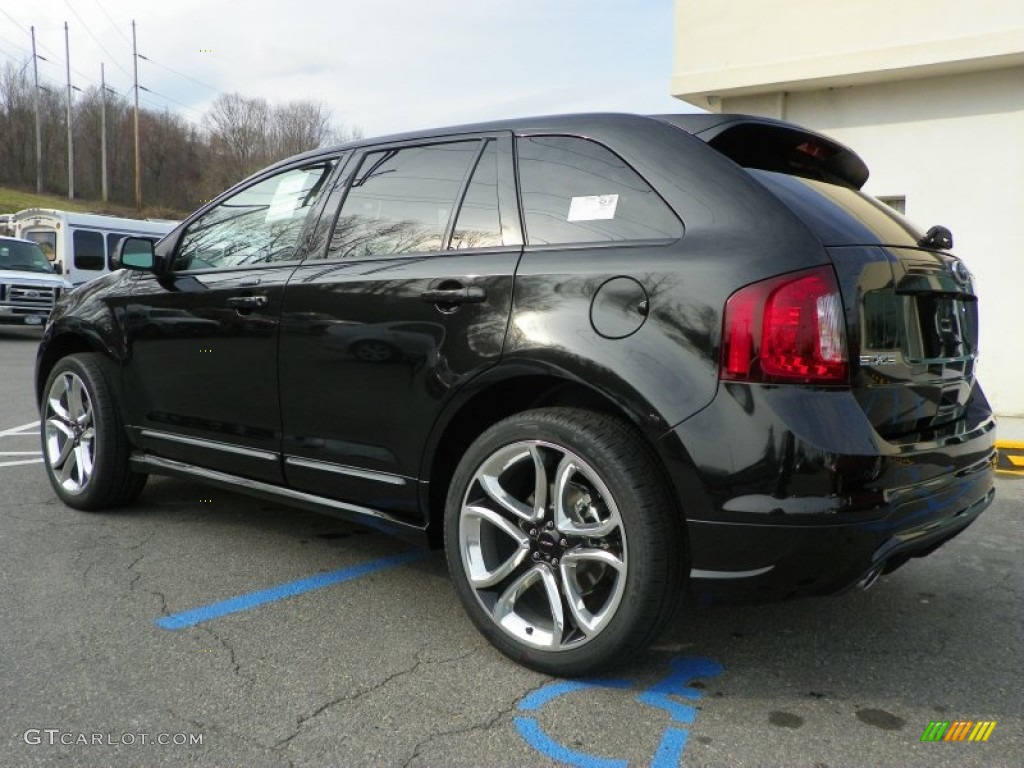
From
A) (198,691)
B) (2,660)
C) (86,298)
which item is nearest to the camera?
(198,691)

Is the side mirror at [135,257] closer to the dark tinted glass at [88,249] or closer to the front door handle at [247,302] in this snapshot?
the front door handle at [247,302]

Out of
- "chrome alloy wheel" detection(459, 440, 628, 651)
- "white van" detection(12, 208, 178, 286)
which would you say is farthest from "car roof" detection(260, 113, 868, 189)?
"white van" detection(12, 208, 178, 286)

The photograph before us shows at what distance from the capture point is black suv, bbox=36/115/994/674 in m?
2.34

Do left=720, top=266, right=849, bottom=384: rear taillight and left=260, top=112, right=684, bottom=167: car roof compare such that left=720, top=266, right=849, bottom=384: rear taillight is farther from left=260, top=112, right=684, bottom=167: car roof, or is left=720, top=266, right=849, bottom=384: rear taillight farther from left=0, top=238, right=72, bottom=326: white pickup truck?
left=0, top=238, right=72, bottom=326: white pickup truck

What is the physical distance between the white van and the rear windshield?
18.9m

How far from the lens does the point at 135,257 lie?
408 centimetres

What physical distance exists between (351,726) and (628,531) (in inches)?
36.2

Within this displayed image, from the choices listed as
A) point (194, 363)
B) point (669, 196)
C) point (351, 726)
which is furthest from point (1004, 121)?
point (351, 726)

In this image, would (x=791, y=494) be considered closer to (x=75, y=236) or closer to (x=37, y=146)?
(x=75, y=236)

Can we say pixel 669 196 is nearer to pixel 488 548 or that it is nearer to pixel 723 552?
pixel 723 552

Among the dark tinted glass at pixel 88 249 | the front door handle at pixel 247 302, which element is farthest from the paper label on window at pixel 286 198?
the dark tinted glass at pixel 88 249

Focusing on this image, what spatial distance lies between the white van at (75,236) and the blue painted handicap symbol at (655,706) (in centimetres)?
1898

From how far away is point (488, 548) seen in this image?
114 inches

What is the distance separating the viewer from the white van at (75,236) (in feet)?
62.8
